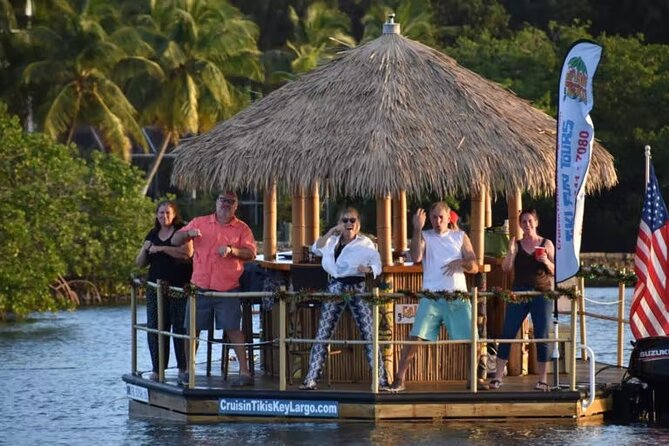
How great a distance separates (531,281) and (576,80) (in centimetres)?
184

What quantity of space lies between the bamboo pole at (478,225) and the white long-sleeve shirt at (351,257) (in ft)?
4.02

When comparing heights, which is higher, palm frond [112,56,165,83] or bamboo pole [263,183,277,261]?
palm frond [112,56,165,83]

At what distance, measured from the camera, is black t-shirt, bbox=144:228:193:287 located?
17297 millimetres

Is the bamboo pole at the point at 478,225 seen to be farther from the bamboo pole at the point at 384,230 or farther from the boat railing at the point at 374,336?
the bamboo pole at the point at 384,230

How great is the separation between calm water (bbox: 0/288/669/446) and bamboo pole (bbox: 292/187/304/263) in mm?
1698

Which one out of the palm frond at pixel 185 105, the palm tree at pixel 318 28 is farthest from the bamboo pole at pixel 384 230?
the palm tree at pixel 318 28

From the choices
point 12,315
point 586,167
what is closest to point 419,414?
point 586,167

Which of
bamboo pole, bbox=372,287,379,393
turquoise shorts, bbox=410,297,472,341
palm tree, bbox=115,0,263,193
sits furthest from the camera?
palm tree, bbox=115,0,263,193

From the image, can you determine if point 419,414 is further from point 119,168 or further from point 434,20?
point 434,20

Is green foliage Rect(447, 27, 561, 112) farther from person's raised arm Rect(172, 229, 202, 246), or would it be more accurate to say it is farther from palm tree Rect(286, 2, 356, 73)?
person's raised arm Rect(172, 229, 202, 246)

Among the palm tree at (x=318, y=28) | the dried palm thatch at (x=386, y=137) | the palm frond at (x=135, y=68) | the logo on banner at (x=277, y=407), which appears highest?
the palm tree at (x=318, y=28)

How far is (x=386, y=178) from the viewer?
53.1 feet

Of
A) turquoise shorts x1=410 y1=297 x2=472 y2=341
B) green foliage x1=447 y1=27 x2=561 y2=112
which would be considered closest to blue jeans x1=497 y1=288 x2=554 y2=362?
turquoise shorts x1=410 y1=297 x2=472 y2=341

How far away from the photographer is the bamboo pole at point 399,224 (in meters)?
17.5
